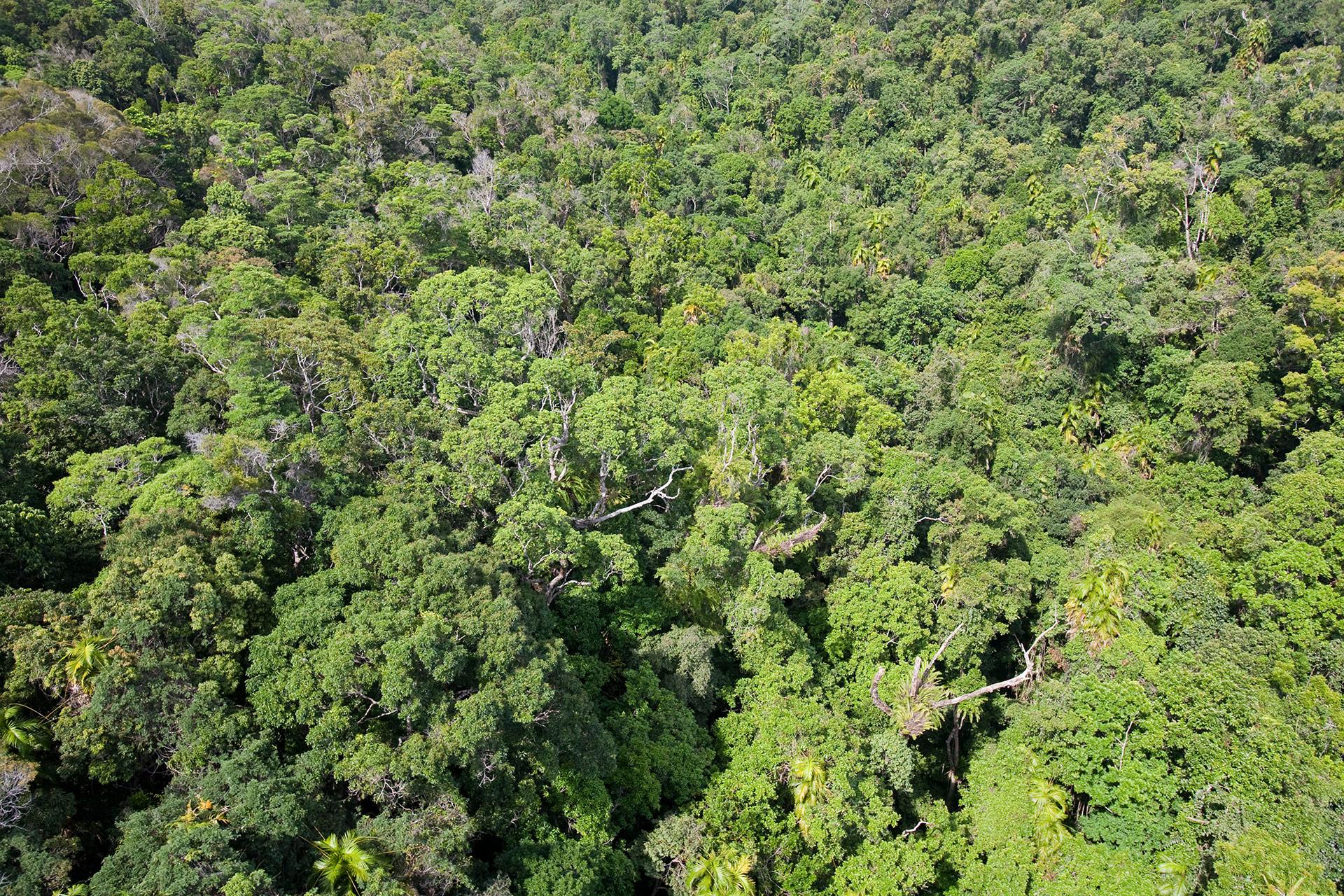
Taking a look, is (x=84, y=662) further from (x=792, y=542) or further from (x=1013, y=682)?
(x=1013, y=682)

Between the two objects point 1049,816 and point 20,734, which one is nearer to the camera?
point 20,734

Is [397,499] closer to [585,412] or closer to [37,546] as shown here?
[585,412]

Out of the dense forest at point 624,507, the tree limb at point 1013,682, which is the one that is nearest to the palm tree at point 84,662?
the dense forest at point 624,507

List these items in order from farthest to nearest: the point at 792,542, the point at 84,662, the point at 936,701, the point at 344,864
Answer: the point at 792,542
the point at 936,701
the point at 84,662
the point at 344,864

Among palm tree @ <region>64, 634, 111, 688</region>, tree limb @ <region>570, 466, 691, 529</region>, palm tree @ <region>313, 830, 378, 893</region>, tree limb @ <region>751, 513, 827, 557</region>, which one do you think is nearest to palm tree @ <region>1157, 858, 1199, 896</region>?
tree limb @ <region>751, 513, 827, 557</region>

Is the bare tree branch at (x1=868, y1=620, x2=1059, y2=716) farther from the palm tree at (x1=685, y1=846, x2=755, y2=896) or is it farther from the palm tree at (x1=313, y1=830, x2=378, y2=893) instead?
the palm tree at (x1=313, y1=830, x2=378, y2=893)

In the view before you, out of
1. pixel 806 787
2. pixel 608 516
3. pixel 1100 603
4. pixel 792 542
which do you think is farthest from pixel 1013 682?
pixel 608 516

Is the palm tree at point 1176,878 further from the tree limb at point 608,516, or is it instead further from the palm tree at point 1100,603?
the tree limb at point 608,516
